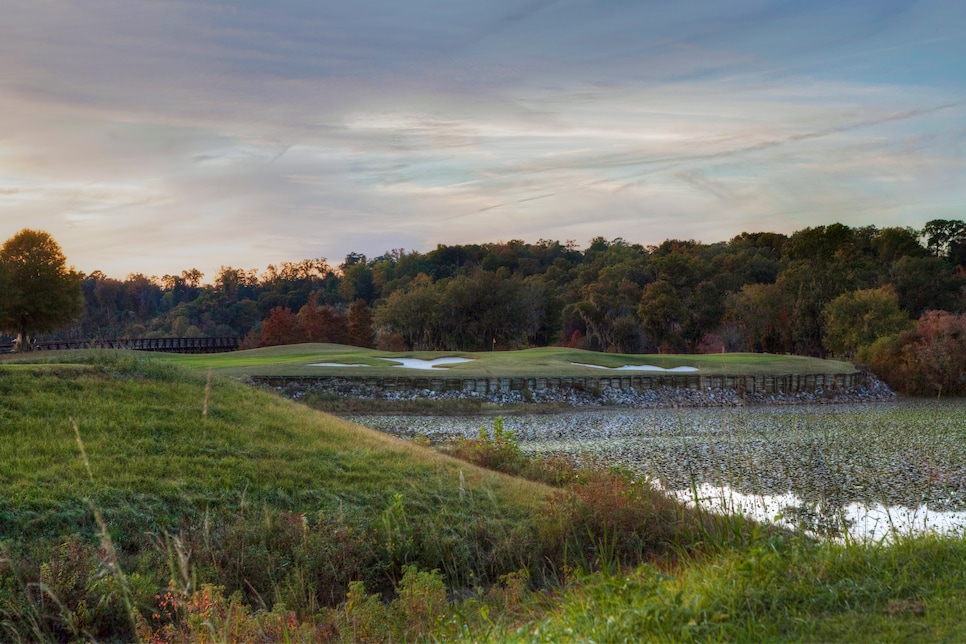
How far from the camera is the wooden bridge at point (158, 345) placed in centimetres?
4391

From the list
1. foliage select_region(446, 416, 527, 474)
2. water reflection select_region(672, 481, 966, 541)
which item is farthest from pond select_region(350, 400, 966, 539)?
foliage select_region(446, 416, 527, 474)

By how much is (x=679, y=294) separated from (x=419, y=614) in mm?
51277

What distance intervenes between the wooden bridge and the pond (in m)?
31.5

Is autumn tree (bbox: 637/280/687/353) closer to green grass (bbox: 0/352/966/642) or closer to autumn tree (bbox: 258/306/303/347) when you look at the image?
autumn tree (bbox: 258/306/303/347)

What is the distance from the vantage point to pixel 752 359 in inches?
1302

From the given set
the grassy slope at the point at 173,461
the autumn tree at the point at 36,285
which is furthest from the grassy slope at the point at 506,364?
the grassy slope at the point at 173,461

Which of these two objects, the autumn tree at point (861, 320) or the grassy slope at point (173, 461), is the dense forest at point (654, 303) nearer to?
the autumn tree at point (861, 320)

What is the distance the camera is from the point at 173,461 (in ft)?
26.2

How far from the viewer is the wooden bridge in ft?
144

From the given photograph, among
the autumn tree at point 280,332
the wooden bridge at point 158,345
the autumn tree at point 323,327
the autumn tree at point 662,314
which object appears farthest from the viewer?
the autumn tree at point 280,332

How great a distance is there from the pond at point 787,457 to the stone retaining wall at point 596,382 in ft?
11.5

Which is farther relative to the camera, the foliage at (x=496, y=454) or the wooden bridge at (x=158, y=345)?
the wooden bridge at (x=158, y=345)

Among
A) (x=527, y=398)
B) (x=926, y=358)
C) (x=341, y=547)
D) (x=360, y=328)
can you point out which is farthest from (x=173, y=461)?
(x=360, y=328)

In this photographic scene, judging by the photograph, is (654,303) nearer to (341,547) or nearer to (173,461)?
(173,461)
